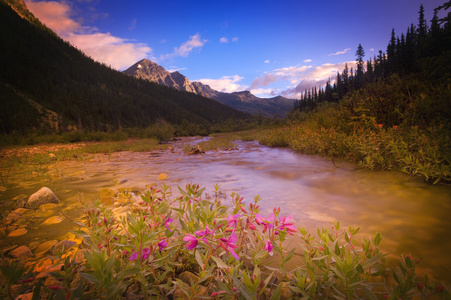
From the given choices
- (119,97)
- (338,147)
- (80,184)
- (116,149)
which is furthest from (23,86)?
(338,147)

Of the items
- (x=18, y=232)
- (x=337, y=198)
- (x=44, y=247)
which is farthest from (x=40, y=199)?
(x=337, y=198)

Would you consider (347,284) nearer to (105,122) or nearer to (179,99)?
(105,122)

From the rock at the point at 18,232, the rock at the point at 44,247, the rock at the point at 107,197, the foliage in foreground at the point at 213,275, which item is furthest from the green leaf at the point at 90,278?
the rock at the point at 107,197

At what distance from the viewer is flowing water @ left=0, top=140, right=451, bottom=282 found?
202 cm

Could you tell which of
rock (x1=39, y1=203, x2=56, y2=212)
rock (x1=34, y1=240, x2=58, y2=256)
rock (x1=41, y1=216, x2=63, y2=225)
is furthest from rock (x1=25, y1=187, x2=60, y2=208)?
rock (x1=34, y1=240, x2=58, y2=256)

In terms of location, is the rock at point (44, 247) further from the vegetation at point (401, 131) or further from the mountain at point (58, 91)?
the mountain at point (58, 91)

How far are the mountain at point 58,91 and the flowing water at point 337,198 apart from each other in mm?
25883

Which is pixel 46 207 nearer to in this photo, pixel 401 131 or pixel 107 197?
pixel 107 197

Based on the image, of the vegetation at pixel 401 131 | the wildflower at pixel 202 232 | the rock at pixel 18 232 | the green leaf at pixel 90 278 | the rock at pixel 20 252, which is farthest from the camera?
the vegetation at pixel 401 131

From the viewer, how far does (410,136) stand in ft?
14.6

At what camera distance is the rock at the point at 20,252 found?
1.91 meters

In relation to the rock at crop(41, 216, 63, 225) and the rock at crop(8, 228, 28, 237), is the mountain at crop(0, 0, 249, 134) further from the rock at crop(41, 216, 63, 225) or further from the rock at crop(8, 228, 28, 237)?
the rock at crop(8, 228, 28, 237)

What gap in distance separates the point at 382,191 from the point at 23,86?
66.2 metres

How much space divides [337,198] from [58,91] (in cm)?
6533
